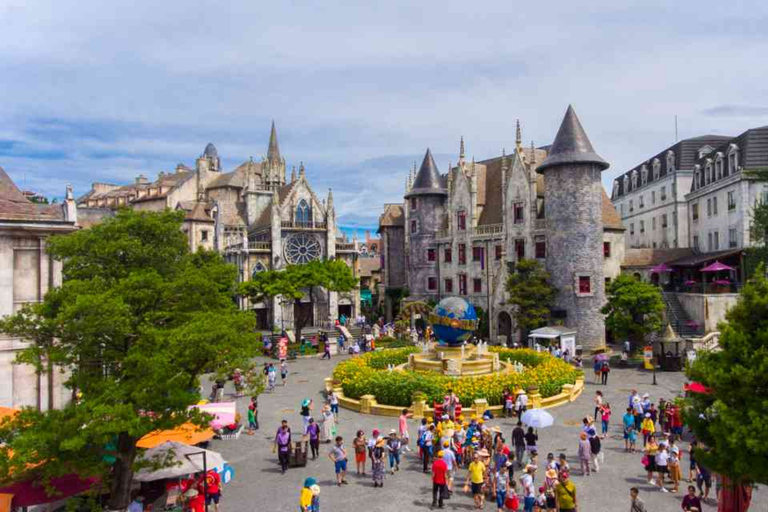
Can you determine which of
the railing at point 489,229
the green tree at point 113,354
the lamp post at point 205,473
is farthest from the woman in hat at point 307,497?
the railing at point 489,229

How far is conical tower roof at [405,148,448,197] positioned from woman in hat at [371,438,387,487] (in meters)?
39.5

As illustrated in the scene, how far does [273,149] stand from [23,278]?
185 feet

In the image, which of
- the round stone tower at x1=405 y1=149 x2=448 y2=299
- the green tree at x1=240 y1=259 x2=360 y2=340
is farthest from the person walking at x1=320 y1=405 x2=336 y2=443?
the round stone tower at x1=405 y1=149 x2=448 y2=299

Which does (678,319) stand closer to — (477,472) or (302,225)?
(477,472)

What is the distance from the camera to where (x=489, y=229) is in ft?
157

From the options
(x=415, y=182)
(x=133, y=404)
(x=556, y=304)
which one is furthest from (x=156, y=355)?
(x=415, y=182)

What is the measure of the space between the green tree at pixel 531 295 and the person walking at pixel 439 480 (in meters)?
28.1

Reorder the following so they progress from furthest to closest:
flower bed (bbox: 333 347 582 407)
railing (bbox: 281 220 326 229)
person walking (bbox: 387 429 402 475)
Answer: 1. railing (bbox: 281 220 326 229)
2. flower bed (bbox: 333 347 582 407)
3. person walking (bbox: 387 429 402 475)

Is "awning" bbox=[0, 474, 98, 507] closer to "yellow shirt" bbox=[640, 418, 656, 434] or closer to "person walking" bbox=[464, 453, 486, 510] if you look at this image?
"person walking" bbox=[464, 453, 486, 510]

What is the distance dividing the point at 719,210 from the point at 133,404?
46038mm

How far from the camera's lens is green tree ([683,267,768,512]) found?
9.37 meters

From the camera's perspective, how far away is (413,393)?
73.8 ft

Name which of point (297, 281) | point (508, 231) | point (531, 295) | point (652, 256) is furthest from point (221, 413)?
point (652, 256)

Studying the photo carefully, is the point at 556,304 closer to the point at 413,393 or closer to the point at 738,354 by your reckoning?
the point at 413,393
